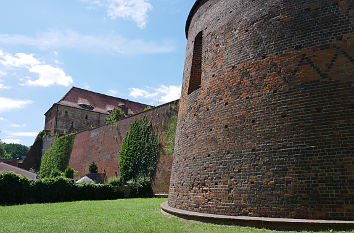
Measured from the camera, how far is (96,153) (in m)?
25.7

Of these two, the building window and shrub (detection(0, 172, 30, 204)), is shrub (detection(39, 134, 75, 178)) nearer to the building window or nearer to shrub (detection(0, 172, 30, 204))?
shrub (detection(0, 172, 30, 204))

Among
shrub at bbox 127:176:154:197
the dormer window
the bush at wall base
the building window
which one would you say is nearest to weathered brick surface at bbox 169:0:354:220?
the building window

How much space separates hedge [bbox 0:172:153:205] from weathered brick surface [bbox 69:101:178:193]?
160 centimetres

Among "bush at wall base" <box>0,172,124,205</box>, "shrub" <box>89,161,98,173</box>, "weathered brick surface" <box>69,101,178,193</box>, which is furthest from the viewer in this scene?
"shrub" <box>89,161,98,173</box>

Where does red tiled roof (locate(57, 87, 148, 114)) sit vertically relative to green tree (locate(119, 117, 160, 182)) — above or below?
above

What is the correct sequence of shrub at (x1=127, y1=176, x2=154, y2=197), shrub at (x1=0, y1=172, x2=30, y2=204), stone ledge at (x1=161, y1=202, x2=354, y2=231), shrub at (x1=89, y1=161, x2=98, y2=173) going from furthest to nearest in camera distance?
1. shrub at (x1=89, y1=161, x2=98, y2=173)
2. shrub at (x1=127, y1=176, x2=154, y2=197)
3. shrub at (x1=0, y1=172, x2=30, y2=204)
4. stone ledge at (x1=161, y1=202, x2=354, y2=231)

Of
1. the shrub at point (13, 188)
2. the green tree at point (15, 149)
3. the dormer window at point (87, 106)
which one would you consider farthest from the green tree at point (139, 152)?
the green tree at point (15, 149)

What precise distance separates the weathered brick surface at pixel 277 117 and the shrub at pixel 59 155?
26.2 meters

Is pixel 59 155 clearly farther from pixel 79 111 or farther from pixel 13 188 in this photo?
pixel 13 188

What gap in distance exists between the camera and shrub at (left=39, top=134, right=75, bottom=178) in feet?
102

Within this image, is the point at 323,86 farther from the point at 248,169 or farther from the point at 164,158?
the point at 164,158

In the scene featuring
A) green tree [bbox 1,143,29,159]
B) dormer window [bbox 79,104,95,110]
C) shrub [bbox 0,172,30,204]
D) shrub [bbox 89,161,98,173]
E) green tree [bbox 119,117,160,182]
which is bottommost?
shrub [bbox 0,172,30,204]

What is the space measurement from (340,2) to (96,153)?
23125 mm

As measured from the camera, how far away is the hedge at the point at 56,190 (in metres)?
13.8
